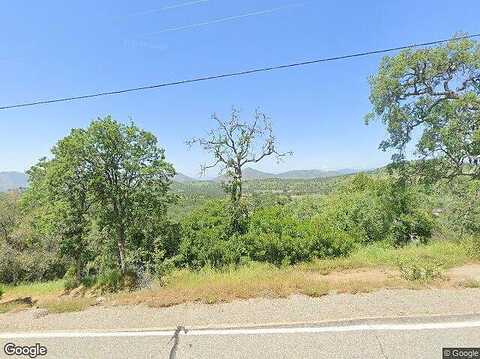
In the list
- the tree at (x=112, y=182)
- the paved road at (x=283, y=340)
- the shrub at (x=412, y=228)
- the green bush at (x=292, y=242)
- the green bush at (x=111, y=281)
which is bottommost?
the green bush at (x=111, y=281)

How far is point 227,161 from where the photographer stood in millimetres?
20031

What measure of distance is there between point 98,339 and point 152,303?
126 centimetres

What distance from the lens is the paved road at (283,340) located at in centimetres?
431

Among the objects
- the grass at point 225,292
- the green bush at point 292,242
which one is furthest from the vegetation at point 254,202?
the grass at point 225,292

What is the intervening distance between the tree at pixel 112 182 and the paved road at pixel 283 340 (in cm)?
1185

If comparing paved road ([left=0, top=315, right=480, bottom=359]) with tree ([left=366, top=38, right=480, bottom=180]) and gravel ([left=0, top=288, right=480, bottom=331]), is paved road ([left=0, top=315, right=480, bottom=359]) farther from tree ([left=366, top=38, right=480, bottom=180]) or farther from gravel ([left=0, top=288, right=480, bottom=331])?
tree ([left=366, top=38, right=480, bottom=180])

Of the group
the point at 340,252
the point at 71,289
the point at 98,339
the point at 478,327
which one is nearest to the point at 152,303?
the point at 98,339

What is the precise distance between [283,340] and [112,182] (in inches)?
559

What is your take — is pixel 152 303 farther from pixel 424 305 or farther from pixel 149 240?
pixel 149 240

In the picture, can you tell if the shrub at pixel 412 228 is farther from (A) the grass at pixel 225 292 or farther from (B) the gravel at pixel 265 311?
(A) the grass at pixel 225 292

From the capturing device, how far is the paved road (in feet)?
14.1

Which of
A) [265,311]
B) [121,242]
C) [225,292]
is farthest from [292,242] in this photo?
[121,242]

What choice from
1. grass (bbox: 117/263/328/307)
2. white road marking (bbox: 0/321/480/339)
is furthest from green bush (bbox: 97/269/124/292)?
white road marking (bbox: 0/321/480/339)

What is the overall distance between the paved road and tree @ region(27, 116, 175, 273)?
1185 centimetres
